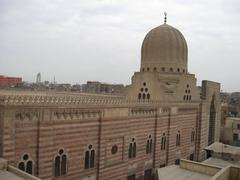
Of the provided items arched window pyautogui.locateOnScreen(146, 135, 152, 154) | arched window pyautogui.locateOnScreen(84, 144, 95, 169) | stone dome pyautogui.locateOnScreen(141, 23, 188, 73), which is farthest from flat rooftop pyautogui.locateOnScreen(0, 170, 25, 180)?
stone dome pyautogui.locateOnScreen(141, 23, 188, 73)

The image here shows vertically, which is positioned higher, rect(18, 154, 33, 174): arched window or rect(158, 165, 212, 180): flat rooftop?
rect(18, 154, 33, 174): arched window

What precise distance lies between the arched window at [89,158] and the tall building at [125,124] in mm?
45

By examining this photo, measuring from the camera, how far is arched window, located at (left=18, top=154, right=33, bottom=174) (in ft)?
32.5

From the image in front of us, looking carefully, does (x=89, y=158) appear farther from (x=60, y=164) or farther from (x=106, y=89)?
(x=106, y=89)

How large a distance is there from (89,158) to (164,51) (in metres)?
11.3

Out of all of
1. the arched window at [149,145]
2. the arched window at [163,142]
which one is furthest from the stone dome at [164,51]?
the arched window at [149,145]

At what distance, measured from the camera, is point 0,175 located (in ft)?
27.5

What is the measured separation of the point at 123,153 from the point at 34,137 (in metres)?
5.50

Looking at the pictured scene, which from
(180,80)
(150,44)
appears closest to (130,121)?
(180,80)

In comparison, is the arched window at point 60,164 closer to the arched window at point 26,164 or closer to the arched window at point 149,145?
the arched window at point 26,164

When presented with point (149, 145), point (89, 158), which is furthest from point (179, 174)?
point (149, 145)

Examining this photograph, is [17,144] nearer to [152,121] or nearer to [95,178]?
[95,178]

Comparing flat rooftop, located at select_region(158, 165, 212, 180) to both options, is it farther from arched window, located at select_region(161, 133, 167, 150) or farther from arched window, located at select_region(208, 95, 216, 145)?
arched window, located at select_region(208, 95, 216, 145)

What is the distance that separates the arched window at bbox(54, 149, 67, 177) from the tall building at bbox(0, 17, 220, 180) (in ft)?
0.13
